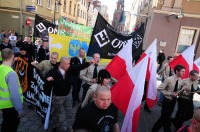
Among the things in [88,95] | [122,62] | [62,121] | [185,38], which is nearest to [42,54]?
[62,121]

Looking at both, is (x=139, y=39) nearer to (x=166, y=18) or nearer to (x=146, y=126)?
(x=146, y=126)

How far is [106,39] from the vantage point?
215 inches

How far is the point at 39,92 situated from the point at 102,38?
7.37 feet

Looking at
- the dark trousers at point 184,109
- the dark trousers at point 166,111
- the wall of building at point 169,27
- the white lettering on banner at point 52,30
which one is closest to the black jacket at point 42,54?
the white lettering on banner at point 52,30

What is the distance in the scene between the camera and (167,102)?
14.1 feet

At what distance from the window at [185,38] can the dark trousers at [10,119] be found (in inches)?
599

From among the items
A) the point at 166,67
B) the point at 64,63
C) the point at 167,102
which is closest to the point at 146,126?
the point at 167,102

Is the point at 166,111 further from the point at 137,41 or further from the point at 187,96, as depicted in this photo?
the point at 137,41

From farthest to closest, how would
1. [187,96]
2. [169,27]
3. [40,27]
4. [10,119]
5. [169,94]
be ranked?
[169,27]
[40,27]
[187,96]
[169,94]
[10,119]

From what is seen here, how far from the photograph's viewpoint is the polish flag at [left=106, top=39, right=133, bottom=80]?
185 inches

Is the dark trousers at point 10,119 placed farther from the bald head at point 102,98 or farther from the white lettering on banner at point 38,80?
the bald head at point 102,98

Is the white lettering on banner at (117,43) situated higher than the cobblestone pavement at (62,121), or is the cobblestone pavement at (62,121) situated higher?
the white lettering on banner at (117,43)

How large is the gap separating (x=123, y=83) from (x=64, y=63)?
122 cm

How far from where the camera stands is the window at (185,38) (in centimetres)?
1599
